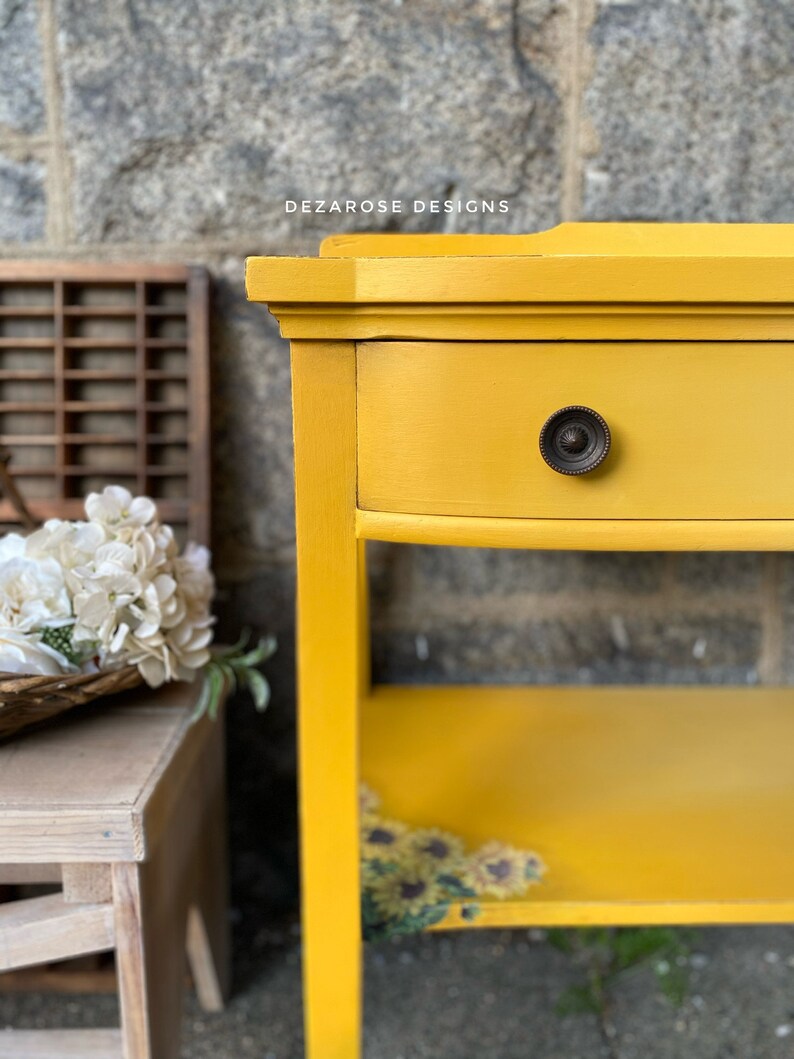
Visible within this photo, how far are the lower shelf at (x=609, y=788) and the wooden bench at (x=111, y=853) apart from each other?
8.8 inches

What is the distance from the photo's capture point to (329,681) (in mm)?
642

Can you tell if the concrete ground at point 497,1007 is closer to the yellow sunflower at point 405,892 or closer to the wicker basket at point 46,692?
the yellow sunflower at point 405,892

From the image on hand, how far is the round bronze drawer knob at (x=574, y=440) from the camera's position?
0.57 metres

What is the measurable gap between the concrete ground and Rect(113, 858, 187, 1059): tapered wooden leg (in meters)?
0.25

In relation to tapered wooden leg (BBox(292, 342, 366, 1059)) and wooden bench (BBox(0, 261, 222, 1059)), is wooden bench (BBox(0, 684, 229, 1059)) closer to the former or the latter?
wooden bench (BBox(0, 261, 222, 1059))

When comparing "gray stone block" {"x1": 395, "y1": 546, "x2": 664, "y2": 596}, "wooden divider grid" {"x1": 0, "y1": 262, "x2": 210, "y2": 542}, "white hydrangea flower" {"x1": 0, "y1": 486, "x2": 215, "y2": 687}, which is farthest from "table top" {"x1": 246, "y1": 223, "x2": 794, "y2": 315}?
"gray stone block" {"x1": 395, "y1": 546, "x2": 664, "y2": 596}

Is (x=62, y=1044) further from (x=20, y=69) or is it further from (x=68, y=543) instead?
(x=20, y=69)

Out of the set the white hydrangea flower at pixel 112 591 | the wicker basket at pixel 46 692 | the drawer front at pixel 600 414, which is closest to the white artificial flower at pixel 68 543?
the white hydrangea flower at pixel 112 591

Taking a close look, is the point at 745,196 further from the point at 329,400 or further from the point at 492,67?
the point at 329,400

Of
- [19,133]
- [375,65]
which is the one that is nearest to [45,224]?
[19,133]

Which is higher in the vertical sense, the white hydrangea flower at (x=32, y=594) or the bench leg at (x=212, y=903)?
the white hydrangea flower at (x=32, y=594)

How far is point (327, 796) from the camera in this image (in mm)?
659

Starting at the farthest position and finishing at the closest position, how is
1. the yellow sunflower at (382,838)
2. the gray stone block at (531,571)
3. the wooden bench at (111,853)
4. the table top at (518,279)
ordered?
the gray stone block at (531,571) → the yellow sunflower at (382,838) → the wooden bench at (111,853) → the table top at (518,279)

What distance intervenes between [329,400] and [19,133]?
707mm
